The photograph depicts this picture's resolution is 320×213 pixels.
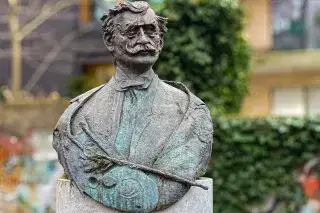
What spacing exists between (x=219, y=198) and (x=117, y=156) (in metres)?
5.46

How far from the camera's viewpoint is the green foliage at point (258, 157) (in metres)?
9.56

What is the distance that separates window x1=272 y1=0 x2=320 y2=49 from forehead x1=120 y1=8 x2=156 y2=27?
18.3m

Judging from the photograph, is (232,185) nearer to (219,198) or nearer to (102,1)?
(219,198)

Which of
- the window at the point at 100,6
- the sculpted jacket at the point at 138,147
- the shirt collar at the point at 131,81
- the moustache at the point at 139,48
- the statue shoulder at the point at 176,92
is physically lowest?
the sculpted jacket at the point at 138,147

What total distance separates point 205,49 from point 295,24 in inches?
501

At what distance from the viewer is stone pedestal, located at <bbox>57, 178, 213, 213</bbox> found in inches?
180

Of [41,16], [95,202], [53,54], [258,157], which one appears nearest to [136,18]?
[95,202]

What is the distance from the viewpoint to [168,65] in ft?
33.6

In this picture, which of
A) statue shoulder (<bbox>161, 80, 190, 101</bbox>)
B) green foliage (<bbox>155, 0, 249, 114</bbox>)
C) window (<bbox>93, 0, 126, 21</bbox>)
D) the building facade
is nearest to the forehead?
statue shoulder (<bbox>161, 80, 190, 101</bbox>)

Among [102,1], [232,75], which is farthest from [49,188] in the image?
[102,1]

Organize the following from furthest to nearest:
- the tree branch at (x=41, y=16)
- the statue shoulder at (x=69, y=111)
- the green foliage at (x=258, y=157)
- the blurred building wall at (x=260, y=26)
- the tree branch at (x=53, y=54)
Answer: the tree branch at (x=53, y=54), the blurred building wall at (x=260, y=26), the tree branch at (x=41, y=16), the green foliage at (x=258, y=157), the statue shoulder at (x=69, y=111)

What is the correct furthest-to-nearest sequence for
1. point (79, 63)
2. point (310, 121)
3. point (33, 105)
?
point (79, 63), point (33, 105), point (310, 121)

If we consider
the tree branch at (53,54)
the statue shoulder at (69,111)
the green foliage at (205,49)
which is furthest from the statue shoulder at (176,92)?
the tree branch at (53,54)

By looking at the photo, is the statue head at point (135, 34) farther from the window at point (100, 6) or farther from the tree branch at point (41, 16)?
the window at point (100, 6)
